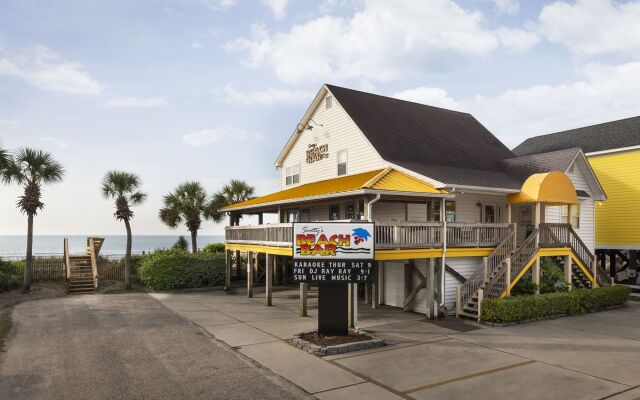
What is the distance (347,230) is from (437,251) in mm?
5597

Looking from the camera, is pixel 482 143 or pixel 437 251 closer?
pixel 437 251

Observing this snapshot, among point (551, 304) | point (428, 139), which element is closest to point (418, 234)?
point (551, 304)

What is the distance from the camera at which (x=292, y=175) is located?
96.0ft

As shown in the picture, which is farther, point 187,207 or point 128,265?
point 187,207

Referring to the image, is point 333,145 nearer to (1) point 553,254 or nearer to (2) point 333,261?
(2) point 333,261

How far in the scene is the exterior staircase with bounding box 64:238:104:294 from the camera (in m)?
25.9

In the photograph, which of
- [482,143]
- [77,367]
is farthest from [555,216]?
[77,367]

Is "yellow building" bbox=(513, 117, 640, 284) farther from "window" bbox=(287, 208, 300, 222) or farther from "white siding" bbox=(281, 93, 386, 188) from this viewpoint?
"window" bbox=(287, 208, 300, 222)

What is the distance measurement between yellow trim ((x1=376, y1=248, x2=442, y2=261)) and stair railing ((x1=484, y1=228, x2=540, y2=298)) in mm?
2442

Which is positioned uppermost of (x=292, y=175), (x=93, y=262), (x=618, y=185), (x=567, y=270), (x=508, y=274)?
(x=292, y=175)

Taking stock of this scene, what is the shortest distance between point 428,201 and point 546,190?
5.71 meters

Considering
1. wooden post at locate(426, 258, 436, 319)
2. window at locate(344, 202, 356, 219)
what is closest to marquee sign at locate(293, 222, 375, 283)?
wooden post at locate(426, 258, 436, 319)

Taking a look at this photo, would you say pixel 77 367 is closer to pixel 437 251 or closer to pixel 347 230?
pixel 347 230

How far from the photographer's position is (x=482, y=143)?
28.0 metres
